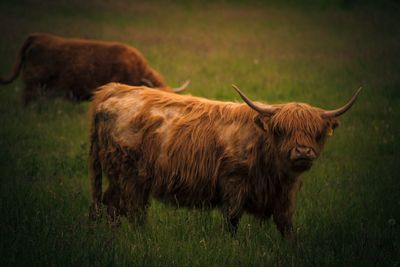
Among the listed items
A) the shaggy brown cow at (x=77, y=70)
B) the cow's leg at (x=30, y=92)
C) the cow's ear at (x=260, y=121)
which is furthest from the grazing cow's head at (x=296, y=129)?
the cow's leg at (x=30, y=92)

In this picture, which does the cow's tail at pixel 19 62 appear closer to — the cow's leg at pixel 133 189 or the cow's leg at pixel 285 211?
the cow's leg at pixel 133 189

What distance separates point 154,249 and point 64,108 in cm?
616

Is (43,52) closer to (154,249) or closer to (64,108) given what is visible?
(64,108)

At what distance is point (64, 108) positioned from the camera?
9.73 metres

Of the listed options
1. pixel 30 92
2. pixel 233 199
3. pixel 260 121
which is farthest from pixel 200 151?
pixel 30 92

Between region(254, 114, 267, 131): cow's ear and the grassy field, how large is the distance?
88 centimetres

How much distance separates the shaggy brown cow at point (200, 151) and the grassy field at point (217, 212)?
255 millimetres

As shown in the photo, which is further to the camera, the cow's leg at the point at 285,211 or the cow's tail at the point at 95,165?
the cow's tail at the point at 95,165

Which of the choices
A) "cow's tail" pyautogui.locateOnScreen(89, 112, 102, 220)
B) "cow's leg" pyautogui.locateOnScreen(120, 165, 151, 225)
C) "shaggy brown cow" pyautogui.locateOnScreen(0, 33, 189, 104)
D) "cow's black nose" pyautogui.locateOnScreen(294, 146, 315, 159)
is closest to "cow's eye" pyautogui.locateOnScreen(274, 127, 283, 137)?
"cow's black nose" pyautogui.locateOnScreen(294, 146, 315, 159)

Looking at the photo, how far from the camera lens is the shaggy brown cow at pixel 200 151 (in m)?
4.34

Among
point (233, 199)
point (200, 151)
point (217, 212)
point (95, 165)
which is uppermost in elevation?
point (200, 151)

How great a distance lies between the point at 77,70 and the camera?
31.4ft

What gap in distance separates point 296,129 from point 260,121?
1.15 feet

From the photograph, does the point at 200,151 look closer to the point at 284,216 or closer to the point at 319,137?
the point at 284,216
